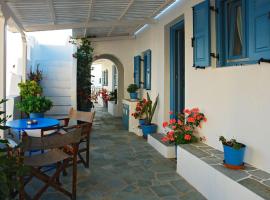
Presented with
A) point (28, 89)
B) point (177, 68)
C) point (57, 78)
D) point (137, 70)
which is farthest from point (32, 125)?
point (137, 70)

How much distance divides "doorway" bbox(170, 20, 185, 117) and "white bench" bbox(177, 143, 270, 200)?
78.1 inches

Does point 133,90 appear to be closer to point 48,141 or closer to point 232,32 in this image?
point 232,32

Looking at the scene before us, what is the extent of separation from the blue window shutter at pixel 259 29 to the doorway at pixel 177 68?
117 inches

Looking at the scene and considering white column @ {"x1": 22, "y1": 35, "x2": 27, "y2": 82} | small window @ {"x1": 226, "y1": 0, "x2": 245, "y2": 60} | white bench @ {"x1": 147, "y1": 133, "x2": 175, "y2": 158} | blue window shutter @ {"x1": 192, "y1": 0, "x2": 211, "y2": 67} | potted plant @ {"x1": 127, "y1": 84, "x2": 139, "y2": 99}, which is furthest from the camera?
potted plant @ {"x1": 127, "y1": 84, "x2": 139, "y2": 99}

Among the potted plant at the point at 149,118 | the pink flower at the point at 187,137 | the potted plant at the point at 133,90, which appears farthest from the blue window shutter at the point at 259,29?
the potted plant at the point at 133,90

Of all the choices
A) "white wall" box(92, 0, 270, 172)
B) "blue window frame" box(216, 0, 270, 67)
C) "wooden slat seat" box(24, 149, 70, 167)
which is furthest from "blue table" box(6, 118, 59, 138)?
"blue window frame" box(216, 0, 270, 67)

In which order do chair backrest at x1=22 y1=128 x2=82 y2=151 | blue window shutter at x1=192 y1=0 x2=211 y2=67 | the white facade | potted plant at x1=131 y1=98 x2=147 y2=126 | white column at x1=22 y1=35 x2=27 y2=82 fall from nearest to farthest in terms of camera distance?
chair backrest at x1=22 y1=128 x2=82 y2=151 → blue window shutter at x1=192 y1=0 x2=211 y2=67 → white column at x1=22 y1=35 x2=27 y2=82 → potted plant at x1=131 y1=98 x2=147 y2=126 → the white facade

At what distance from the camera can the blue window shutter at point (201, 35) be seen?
407 cm

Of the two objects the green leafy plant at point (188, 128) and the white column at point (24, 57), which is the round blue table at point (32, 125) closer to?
the green leafy plant at point (188, 128)

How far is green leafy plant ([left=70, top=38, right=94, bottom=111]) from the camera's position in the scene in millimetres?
8570

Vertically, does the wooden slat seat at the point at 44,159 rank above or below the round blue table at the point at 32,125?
below

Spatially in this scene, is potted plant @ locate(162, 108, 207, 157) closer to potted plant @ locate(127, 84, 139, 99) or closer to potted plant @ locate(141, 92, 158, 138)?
potted plant @ locate(141, 92, 158, 138)

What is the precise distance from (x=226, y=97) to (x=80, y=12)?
12.6 ft

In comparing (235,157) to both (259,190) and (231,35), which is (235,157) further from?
(231,35)
